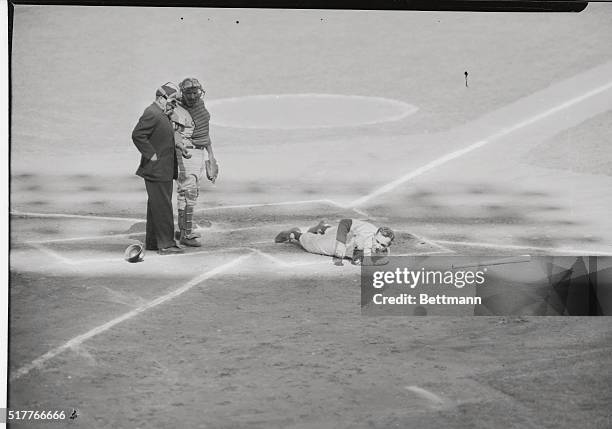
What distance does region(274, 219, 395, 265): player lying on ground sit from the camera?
6.80 m

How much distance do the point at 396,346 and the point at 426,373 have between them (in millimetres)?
285

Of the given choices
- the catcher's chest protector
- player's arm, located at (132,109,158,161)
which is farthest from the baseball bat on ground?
player's arm, located at (132,109,158,161)

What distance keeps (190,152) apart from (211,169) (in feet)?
0.64

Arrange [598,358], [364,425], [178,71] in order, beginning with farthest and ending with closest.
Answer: [178,71] → [598,358] → [364,425]

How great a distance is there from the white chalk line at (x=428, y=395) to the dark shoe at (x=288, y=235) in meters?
1.40

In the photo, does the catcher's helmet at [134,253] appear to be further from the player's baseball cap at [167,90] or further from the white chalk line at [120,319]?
the player's baseball cap at [167,90]

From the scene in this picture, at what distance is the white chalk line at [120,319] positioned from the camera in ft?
20.8

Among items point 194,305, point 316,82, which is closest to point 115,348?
point 194,305

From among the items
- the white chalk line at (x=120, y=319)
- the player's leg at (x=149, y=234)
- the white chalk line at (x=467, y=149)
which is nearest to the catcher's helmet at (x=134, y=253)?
the player's leg at (x=149, y=234)

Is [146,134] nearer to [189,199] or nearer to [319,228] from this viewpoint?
[189,199]

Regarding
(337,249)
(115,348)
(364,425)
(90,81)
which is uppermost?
(90,81)

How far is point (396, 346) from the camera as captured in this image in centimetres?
650

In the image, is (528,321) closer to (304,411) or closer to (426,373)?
(426,373)

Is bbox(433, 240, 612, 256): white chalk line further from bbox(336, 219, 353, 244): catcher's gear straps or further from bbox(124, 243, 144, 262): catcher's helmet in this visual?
bbox(124, 243, 144, 262): catcher's helmet
